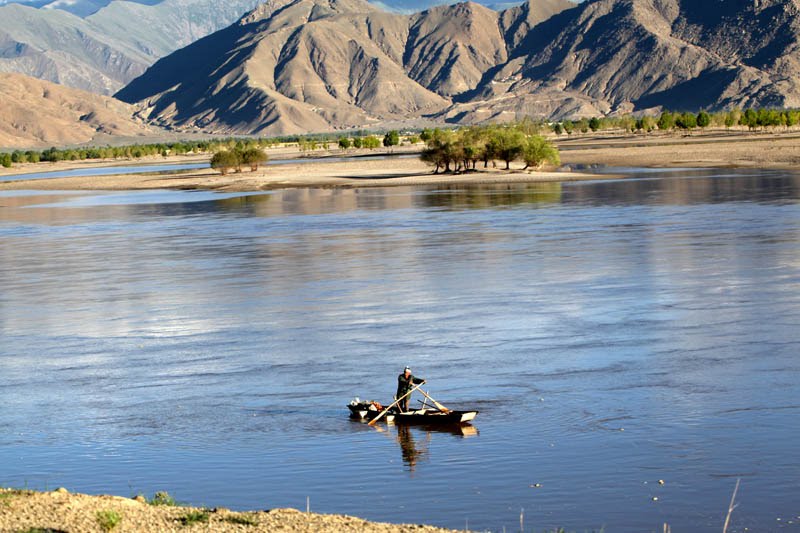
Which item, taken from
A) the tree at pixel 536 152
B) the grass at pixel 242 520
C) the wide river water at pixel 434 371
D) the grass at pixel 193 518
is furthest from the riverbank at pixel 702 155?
the grass at pixel 193 518

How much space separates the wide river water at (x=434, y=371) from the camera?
59.9 feet

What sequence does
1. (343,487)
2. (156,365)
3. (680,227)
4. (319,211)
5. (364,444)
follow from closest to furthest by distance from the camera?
(343,487) < (364,444) < (156,365) < (680,227) < (319,211)

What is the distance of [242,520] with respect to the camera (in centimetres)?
1425

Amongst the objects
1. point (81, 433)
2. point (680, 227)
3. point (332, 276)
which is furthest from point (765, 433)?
point (680, 227)

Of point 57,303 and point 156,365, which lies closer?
point 156,365

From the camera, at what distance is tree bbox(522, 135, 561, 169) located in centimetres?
10538

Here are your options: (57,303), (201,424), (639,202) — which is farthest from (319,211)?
(201,424)

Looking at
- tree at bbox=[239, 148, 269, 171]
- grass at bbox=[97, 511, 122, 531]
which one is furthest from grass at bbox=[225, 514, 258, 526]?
tree at bbox=[239, 148, 269, 171]

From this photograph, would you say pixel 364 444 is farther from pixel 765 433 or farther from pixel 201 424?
pixel 765 433

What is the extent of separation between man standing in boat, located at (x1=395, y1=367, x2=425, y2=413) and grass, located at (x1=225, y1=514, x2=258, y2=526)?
8066 millimetres

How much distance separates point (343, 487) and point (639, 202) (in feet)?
175

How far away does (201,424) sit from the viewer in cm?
2252

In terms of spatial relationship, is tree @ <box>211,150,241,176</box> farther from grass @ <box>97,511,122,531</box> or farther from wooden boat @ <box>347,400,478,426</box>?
grass @ <box>97,511,122,531</box>

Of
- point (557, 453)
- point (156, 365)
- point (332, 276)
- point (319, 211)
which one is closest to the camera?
point (557, 453)
